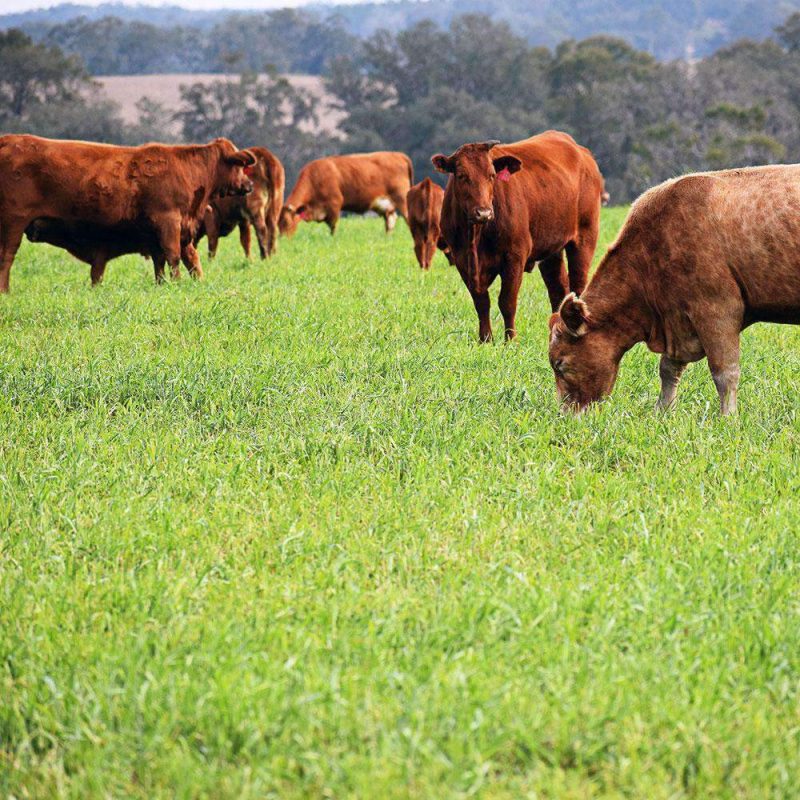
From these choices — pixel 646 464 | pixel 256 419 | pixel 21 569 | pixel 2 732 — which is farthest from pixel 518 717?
pixel 256 419

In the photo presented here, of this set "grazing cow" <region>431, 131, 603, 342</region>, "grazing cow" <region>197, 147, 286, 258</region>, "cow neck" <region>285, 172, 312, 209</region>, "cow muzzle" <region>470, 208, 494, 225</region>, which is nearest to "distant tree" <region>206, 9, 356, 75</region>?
"cow neck" <region>285, 172, 312, 209</region>

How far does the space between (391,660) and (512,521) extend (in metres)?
1.54

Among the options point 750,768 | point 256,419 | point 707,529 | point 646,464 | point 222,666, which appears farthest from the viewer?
point 256,419

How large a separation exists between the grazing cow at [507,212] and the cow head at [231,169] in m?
5.18

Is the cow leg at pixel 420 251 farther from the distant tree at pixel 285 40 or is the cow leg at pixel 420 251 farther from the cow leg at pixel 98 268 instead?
the distant tree at pixel 285 40

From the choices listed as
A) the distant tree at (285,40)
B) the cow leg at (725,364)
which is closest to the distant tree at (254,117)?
the distant tree at (285,40)

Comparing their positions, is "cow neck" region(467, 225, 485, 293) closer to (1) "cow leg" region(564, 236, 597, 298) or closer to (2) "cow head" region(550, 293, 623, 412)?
(1) "cow leg" region(564, 236, 597, 298)

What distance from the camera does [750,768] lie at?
3.16 m

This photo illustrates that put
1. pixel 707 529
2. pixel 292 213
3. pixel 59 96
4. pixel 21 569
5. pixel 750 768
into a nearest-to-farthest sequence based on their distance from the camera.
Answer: pixel 750 768 < pixel 21 569 < pixel 707 529 < pixel 292 213 < pixel 59 96

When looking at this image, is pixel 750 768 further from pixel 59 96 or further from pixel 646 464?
pixel 59 96

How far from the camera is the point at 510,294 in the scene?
9.54 meters

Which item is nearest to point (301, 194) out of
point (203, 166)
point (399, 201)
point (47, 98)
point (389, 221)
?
point (389, 221)

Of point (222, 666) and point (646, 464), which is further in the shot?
point (646, 464)

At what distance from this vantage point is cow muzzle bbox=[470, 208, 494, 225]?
8828 mm
